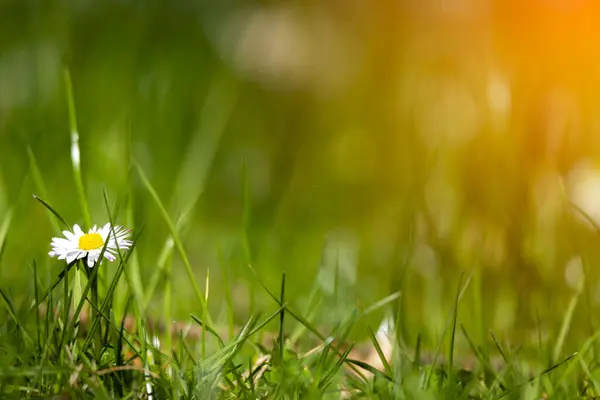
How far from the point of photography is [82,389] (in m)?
0.82

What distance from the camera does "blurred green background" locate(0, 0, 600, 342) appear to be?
5.30 ft

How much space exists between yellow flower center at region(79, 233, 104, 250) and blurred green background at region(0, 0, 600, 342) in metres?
0.29

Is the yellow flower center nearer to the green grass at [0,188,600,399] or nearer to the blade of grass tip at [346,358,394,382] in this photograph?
the green grass at [0,188,600,399]

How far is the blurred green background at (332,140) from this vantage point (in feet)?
5.30

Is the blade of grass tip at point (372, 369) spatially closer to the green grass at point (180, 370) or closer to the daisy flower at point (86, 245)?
the green grass at point (180, 370)

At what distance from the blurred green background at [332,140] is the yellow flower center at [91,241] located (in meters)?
0.29

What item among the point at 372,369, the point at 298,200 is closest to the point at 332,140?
the point at 298,200

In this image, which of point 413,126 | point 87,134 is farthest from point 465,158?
point 87,134

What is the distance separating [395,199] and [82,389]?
1518 millimetres

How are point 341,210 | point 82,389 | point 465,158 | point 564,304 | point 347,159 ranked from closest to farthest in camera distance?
1. point 82,389
2. point 564,304
3. point 465,158
4. point 341,210
5. point 347,159

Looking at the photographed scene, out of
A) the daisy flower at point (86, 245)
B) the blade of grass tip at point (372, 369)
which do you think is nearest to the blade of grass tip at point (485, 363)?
the blade of grass tip at point (372, 369)

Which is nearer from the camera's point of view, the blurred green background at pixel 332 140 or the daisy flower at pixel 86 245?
the daisy flower at pixel 86 245

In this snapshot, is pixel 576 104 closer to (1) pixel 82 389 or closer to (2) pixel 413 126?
(2) pixel 413 126

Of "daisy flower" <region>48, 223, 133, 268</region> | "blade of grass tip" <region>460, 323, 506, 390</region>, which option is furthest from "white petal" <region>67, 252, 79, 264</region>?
"blade of grass tip" <region>460, 323, 506, 390</region>
